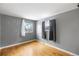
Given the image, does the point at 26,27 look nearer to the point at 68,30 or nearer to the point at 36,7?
the point at 36,7

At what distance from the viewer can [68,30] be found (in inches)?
99.3

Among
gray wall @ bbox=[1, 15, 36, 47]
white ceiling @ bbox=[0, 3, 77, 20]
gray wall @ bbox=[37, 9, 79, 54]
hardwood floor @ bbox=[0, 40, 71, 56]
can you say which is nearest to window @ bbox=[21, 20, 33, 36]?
gray wall @ bbox=[1, 15, 36, 47]

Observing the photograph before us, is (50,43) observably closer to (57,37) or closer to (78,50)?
(57,37)

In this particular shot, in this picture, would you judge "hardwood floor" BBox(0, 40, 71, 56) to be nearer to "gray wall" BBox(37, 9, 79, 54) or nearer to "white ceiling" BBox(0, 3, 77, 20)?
"gray wall" BBox(37, 9, 79, 54)

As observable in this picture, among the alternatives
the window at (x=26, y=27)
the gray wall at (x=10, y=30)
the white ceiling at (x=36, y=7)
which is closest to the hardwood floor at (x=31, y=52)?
the gray wall at (x=10, y=30)

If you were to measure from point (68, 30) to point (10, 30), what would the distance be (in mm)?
2629

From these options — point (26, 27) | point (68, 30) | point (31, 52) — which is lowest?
point (31, 52)

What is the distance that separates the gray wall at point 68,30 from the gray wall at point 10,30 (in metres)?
2.05

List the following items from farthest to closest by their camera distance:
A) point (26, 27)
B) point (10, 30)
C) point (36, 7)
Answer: point (26, 27) → point (10, 30) → point (36, 7)

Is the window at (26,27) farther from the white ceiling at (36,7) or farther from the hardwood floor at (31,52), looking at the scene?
the white ceiling at (36,7)

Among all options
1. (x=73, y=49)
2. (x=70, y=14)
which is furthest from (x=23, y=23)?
(x=73, y=49)

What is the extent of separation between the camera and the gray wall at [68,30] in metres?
2.25

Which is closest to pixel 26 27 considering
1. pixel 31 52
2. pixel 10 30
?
pixel 10 30

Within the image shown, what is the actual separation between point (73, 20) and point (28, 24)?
9.22ft
